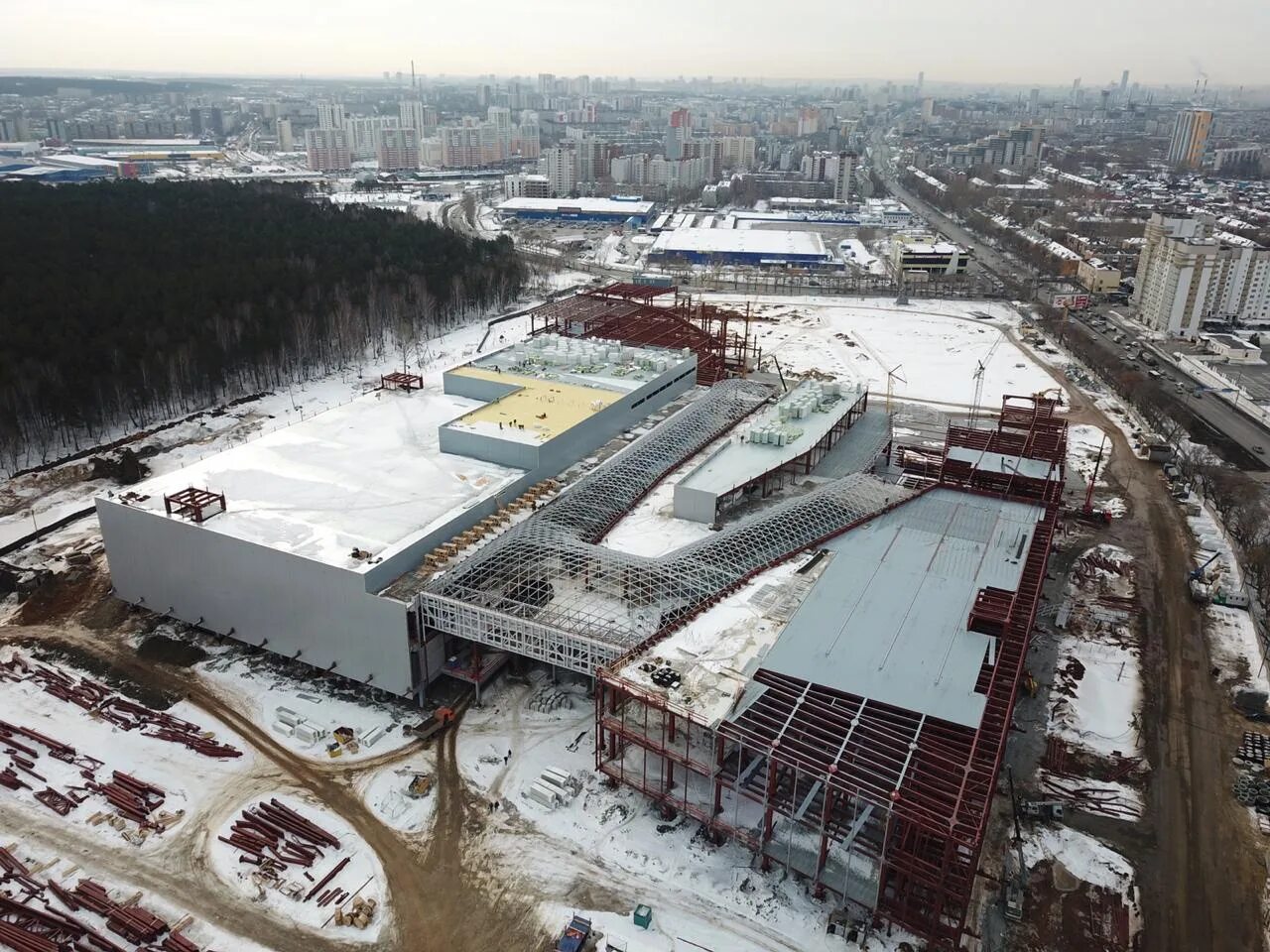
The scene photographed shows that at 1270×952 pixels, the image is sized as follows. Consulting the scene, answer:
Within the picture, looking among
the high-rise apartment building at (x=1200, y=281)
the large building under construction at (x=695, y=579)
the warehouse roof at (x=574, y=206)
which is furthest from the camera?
the warehouse roof at (x=574, y=206)

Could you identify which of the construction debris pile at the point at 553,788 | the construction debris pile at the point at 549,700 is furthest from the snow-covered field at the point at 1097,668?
the construction debris pile at the point at 549,700

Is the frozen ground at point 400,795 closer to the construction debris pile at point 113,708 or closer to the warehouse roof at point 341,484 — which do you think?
the construction debris pile at point 113,708

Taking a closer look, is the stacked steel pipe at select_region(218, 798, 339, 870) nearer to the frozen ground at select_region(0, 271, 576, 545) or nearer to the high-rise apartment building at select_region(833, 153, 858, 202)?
the frozen ground at select_region(0, 271, 576, 545)

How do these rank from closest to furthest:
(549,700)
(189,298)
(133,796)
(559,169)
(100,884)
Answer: (100,884) < (133,796) < (549,700) < (189,298) < (559,169)

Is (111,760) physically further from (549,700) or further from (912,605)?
(912,605)

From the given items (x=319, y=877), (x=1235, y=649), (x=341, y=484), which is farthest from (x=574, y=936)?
(x=1235, y=649)

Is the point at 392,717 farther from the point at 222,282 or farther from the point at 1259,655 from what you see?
the point at 222,282

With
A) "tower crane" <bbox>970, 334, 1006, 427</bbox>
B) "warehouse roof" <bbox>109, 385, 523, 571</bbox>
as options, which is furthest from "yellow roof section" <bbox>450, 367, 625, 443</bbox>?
"tower crane" <bbox>970, 334, 1006, 427</bbox>
